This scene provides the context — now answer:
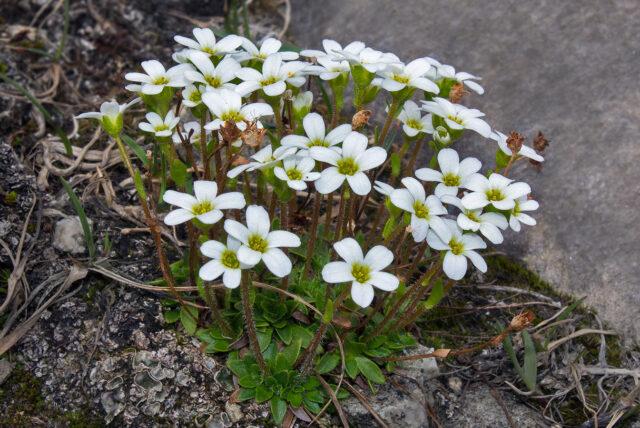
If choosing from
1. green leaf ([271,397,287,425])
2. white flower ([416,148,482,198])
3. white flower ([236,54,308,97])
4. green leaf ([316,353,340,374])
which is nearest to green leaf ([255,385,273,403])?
green leaf ([271,397,287,425])

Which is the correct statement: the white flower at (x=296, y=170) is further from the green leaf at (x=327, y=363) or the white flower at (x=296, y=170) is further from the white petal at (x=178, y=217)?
the green leaf at (x=327, y=363)

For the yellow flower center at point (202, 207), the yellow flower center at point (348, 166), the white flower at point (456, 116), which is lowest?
the yellow flower center at point (202, 207)

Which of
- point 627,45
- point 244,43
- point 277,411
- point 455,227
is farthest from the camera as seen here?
point 627,45

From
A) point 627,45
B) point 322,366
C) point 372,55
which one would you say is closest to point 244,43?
point 372,55

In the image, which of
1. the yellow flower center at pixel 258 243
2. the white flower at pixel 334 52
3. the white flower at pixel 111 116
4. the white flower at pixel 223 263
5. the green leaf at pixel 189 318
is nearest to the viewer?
the white flower at pixel 223 263

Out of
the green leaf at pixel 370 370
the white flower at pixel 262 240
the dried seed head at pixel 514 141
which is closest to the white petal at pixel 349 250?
the white flower at pixel 262 240

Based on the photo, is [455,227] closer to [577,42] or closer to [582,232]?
[582,232]
